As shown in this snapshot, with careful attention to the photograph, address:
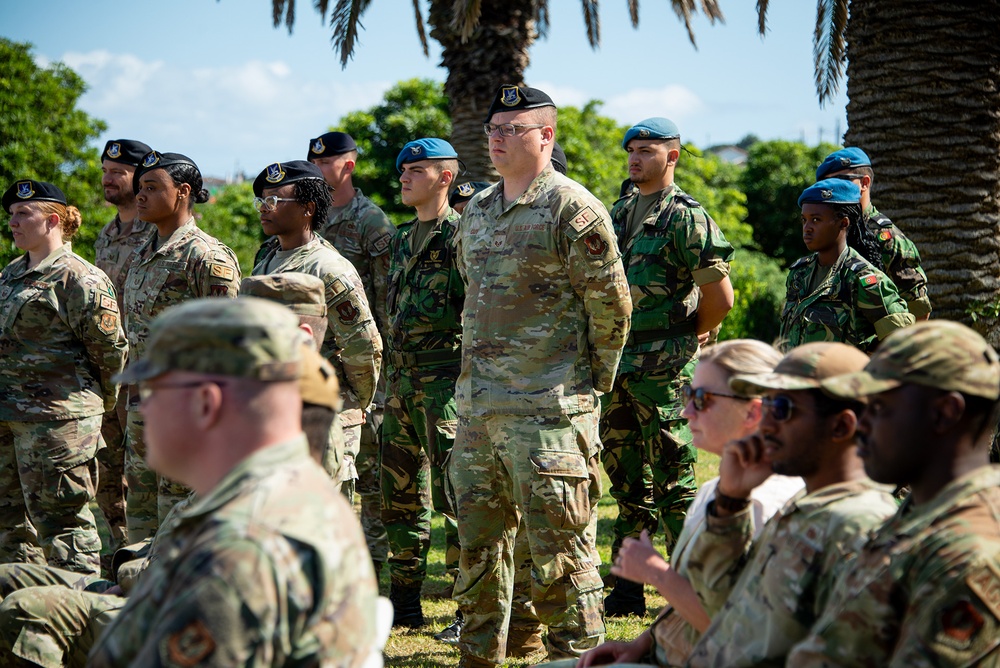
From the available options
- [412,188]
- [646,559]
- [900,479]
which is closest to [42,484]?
[412,188]

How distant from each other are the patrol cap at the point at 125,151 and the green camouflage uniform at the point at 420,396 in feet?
7.97

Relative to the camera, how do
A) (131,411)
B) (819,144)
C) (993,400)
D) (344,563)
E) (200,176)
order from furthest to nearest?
(819,144) → (200,176) → (131,411) → (993,400) → (344,563)

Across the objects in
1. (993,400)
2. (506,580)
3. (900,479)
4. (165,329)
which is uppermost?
(165,329)

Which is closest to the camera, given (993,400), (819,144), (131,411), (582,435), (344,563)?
(344,563)

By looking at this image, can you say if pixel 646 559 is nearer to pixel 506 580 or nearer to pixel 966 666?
pixel 966 666

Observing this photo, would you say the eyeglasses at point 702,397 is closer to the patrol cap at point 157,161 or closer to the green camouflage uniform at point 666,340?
the green camouflage uniform at point 666,340

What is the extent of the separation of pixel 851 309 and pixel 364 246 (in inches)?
124

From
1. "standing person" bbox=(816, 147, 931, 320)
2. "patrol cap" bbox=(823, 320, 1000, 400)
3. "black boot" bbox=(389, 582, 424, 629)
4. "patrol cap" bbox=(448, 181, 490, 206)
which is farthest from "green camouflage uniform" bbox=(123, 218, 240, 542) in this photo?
"patrol cap" bbox=(823, 320, 1000, 400)

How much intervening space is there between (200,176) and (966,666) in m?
5.21

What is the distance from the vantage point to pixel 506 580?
4.93m

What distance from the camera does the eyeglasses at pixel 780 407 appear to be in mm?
2779

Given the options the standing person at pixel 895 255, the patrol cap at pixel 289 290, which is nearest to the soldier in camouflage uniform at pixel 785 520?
the patrol cap at pixel 289 290

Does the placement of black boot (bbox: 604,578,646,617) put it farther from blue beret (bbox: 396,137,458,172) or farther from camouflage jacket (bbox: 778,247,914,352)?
blue beret (bbox: 396,137,458,172)

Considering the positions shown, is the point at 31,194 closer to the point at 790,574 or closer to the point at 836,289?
the point at 836,289
